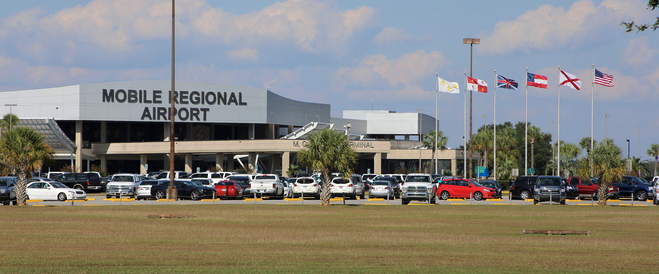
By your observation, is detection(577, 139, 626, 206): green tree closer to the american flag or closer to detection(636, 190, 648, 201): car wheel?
detection(636, 190, 648, 201): car wheel

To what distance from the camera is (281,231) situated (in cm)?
2169

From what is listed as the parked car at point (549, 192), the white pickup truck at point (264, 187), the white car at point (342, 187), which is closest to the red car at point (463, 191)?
the parked car at point (549, 192)

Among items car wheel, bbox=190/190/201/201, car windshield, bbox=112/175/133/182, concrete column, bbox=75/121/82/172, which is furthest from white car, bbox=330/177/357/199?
concrete column, bbox=75/121/82/172

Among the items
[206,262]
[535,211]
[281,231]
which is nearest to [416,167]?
[535,211]

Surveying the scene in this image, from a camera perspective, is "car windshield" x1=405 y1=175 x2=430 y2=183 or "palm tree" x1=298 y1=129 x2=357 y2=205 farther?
"car windshield" x1=405 y1=175 x2=430 y2=183

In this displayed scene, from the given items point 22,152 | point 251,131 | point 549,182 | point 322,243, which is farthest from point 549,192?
point 251,131

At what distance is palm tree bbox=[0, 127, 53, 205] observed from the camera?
112 feet

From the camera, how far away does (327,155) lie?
35.1 meters

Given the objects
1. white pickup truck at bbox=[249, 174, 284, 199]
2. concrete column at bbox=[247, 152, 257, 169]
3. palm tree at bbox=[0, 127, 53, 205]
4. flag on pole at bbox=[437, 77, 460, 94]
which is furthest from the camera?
concrete column at bbox=[247, 152, 257, 169]

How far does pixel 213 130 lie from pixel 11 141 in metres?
63.6

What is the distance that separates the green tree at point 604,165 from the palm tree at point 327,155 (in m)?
12.5

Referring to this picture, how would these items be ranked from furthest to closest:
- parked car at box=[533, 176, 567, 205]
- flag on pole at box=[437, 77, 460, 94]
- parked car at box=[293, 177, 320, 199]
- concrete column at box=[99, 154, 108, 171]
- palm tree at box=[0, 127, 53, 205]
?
concrete column at box=[99, 154, 108, 171], flag on pole at box=[437, 77, 460, 94], parked car at box=[293, 177, 320, 199], parked car at box=[533, 176, 567, 205], palm tree at box=[0, 127, 53, 205]

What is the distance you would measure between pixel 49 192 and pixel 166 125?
48.1m

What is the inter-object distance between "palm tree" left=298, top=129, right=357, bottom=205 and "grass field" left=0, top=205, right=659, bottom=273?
5.30 metres
